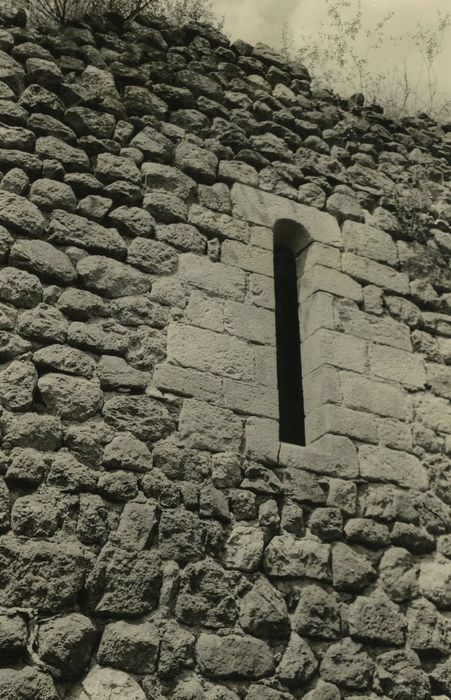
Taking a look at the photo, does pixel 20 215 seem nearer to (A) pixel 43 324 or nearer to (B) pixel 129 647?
(A) pixel 43 324

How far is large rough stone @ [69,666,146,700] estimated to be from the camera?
8.00ft

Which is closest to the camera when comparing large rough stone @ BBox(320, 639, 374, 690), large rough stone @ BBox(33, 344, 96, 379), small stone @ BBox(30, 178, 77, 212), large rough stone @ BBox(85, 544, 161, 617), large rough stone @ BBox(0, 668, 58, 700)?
large rough stone @ BBox(0, 668, 58, 700)

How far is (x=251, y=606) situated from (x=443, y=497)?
1251mm

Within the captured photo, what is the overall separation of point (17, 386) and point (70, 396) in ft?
0.70

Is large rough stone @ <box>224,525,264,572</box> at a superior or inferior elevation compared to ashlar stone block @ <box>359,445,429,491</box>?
inferior

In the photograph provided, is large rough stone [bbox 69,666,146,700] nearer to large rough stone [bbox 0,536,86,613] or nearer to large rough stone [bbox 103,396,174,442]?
large rough stone [bbox 0,536,86,613]

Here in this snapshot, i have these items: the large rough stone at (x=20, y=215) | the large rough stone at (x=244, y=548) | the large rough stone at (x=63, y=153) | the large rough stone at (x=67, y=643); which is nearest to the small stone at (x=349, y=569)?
the large rough stone at (x=244, y=548)

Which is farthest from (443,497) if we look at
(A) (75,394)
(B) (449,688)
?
(A) (75,394)

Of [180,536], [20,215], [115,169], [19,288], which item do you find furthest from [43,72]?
[180,536]

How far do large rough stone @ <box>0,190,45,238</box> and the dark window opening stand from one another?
1.44 m

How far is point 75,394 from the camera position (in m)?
2.94

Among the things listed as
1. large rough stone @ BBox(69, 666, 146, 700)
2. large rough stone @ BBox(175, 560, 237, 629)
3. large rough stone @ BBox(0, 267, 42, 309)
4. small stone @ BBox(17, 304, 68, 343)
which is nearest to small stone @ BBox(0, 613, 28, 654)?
large rough stone @ BBox(69, 666, 146, 700)

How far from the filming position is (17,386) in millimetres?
2850

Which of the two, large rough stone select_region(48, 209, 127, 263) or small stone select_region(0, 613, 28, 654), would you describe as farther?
large rough stone select_region(48, 209, 127, 263)
